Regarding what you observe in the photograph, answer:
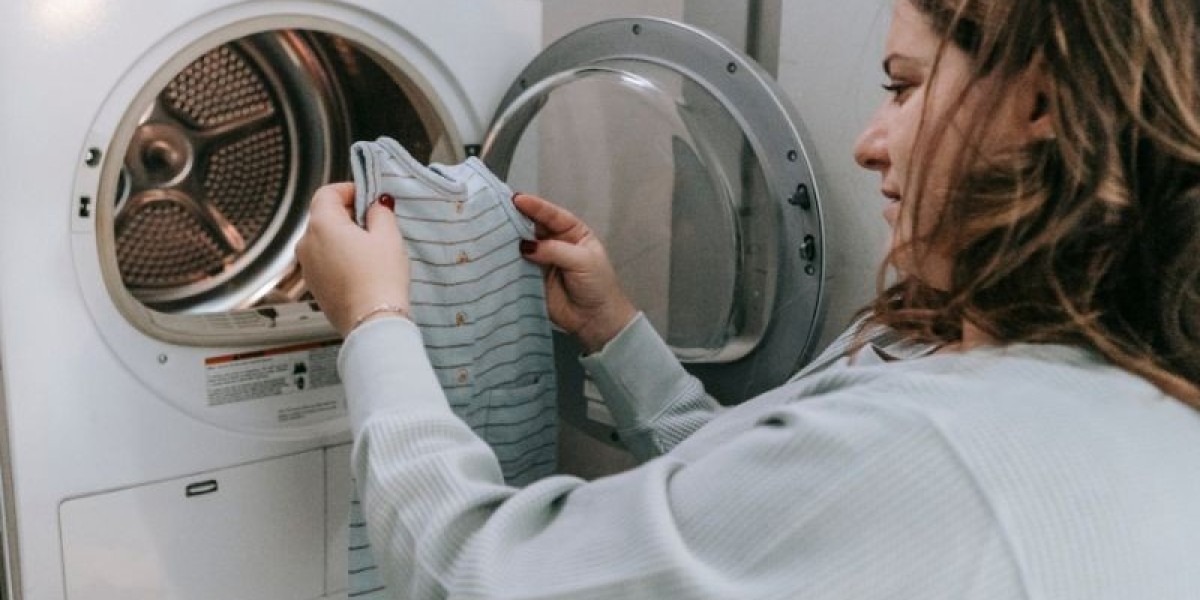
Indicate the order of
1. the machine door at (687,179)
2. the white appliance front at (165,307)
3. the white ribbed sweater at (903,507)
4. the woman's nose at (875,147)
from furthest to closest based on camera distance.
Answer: the machine door at (687,179)
the white appliance front at (165,307)
the woman's nose at (875,147)
the white ribbed sweater at (903,507)

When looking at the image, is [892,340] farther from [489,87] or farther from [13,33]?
[13,33]

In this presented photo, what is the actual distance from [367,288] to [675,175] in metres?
0.42

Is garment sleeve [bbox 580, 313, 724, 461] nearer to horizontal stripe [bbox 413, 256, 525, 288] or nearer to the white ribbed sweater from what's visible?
horizontal stripe [bbox 413, 256, 525, 288]

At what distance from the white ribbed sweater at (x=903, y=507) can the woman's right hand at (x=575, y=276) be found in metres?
0.44

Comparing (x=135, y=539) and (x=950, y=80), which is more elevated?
(x=950, y=80)

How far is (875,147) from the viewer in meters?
0.78

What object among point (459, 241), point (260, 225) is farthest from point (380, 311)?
point (260, 225)

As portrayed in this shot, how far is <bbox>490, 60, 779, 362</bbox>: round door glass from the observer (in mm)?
1077

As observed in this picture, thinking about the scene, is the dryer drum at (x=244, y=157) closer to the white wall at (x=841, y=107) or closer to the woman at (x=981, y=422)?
the white wall at (x=841, y=107)

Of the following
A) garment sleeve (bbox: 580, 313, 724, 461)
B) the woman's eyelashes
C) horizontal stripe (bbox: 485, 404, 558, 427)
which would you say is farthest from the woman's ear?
horizontal stripe (bbox: 485, 404, 558, 427)

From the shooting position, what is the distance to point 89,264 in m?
0.95

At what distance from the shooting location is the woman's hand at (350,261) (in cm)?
83

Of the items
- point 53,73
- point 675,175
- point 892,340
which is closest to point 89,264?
point 53,73

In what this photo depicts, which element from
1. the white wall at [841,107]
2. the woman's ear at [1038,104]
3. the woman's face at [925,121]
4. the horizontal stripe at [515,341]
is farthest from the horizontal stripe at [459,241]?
the woman's ear at [1038,104]
